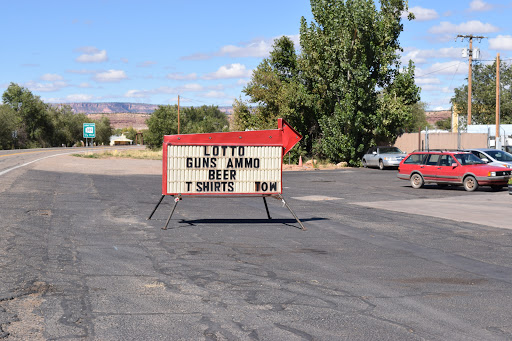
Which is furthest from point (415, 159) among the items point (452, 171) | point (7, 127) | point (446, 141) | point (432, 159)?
point (7, 127)

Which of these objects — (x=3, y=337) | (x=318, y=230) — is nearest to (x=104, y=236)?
(x=318, y=230)

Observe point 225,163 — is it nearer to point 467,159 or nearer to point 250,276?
point 250,276

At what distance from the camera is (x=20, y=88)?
112938 millimetres

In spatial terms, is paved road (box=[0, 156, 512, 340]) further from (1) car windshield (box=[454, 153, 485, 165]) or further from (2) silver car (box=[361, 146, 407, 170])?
(2) silver car (box=[361, 146, 407, 170])

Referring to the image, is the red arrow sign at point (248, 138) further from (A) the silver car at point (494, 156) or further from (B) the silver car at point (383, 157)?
(B) the silver car at point (383, 157)

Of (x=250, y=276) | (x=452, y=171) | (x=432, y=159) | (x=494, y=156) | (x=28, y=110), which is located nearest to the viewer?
(x=250, y=276)

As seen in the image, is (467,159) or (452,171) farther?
(467,159)

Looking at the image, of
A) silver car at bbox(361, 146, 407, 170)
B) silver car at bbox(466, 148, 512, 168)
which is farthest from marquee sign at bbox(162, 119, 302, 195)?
silver car at bbox(361, 146, 407, 170)

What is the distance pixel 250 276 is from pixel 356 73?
117 feet

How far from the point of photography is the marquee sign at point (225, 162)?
12.4 meters

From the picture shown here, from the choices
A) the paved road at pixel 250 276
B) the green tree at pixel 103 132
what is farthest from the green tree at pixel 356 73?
the green tree at pixel 103 132

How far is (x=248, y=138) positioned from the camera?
12.8 meters

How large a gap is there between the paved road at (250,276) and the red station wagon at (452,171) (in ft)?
27.1

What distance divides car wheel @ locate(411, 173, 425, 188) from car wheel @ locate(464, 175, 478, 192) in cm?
179
